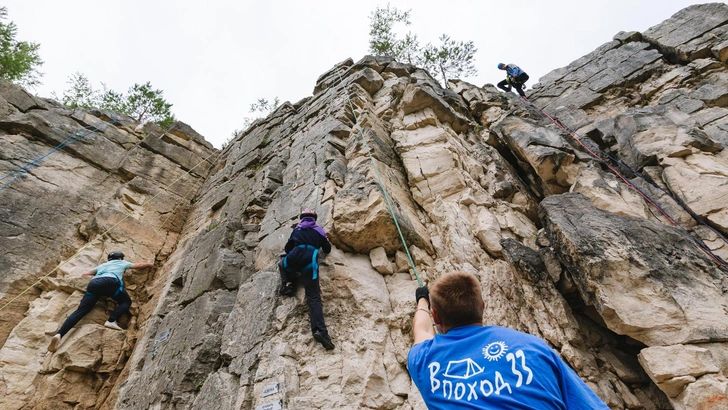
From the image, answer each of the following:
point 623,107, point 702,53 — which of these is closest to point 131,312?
point 623,107

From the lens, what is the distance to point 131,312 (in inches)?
269

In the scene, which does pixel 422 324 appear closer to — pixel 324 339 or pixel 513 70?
pixel 324 339

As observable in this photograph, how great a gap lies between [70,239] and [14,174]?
6.33 feet

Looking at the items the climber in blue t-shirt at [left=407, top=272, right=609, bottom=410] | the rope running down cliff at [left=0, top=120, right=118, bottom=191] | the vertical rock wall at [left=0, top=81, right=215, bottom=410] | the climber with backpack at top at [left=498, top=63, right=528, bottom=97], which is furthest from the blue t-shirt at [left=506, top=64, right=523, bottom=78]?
the rope running down cliff at [left=0, top=120, right=118, bottom=191]

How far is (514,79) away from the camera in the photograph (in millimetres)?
12078

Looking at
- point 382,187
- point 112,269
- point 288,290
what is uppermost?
point 112,269

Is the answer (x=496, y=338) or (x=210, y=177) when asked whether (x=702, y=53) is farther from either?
(x=210, y=177)

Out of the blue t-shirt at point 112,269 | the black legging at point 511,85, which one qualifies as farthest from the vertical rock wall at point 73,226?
the black legging at point 511,85

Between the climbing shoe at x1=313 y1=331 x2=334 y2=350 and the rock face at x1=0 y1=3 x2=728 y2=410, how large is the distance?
0.09 meters

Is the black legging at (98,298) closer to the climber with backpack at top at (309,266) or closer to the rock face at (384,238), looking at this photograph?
the rock face at (384,238)

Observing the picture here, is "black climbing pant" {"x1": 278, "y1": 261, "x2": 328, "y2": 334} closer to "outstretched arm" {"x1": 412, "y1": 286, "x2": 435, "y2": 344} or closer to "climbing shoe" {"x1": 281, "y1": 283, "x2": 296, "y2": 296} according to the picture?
"climbing shoe" {"x1": 281, "y1": 283, "x2": 296, "y2": 296}

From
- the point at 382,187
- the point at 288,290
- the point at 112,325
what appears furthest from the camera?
the point at 112,325

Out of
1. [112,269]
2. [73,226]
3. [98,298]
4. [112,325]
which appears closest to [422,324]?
[112,325]

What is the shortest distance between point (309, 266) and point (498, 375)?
2.85 metres
